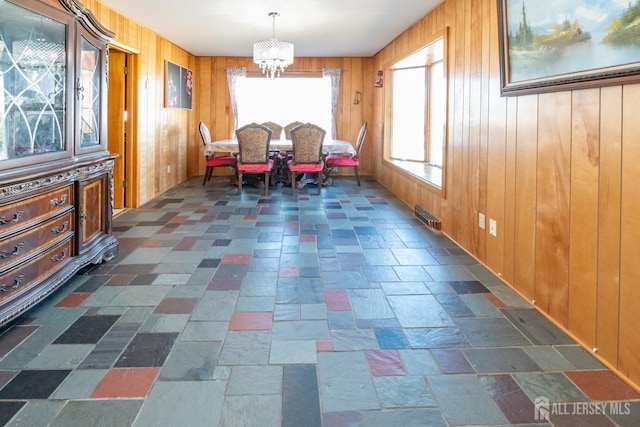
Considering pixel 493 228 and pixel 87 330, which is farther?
pixel 493 228

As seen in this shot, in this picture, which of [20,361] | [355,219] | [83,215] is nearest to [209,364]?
[20,361]

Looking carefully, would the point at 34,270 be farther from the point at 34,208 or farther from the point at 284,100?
the point at 284,100

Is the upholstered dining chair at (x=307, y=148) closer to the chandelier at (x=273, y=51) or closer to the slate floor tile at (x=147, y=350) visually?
the chandelier at (x=273, y=51)

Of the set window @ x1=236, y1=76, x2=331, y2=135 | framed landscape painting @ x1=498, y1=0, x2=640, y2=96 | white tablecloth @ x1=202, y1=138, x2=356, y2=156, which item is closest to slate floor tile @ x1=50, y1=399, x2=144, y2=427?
framed landscape painting @ x1=498, y1=0, x2=640, y2=96

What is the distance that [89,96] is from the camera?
3.07m

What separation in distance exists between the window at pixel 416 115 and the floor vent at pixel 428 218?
4.64 ft

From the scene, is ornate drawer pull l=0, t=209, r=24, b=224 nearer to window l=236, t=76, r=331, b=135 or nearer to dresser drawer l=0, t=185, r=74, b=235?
dresser drawer l=0, t=185, r=74, b=235

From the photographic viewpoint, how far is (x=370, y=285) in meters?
2.94

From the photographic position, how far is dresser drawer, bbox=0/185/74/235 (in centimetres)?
214

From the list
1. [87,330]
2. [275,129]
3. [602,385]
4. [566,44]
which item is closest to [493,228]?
[566,44]

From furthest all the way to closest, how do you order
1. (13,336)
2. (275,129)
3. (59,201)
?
(275,129) → (59,201) → (13,336)

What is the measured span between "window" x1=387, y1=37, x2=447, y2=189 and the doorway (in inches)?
140

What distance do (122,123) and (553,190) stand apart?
186 inches

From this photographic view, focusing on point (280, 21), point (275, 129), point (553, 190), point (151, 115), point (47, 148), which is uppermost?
point (280, 21)
